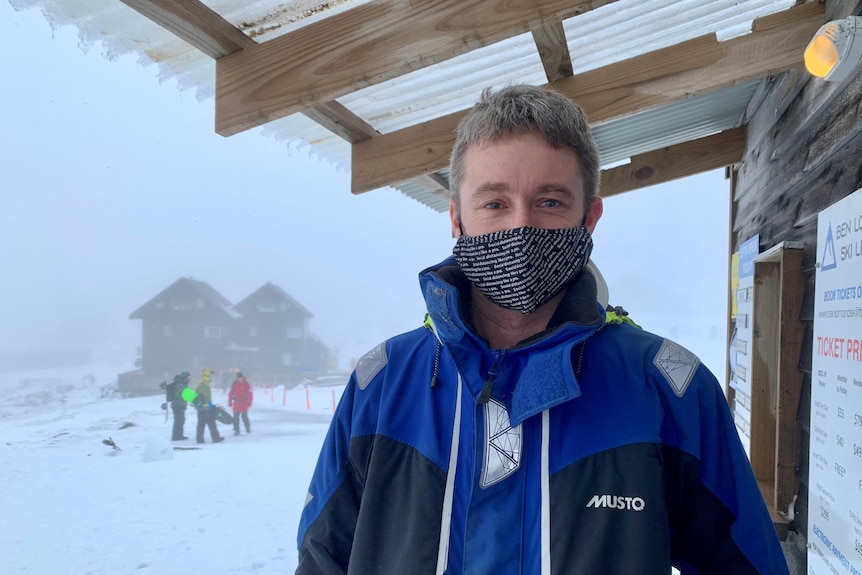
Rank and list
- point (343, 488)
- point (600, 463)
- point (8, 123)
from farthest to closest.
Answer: point (8, 123), point (343, 488), point (600, 463)

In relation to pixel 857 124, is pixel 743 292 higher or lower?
lower

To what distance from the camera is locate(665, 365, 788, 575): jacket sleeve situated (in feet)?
3.13

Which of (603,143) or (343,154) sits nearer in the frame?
(343,154)

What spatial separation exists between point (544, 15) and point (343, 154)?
2.37 metres

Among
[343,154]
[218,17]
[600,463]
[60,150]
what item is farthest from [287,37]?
[60,150]

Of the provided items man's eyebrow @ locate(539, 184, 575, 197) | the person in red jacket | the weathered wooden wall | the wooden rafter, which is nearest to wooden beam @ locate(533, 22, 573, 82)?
the weathered wooden wall

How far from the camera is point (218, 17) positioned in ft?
7.51

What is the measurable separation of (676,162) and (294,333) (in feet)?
111

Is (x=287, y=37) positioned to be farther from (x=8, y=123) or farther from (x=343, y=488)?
(x=8, y=123)

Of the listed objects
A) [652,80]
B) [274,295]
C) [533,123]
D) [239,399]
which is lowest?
[239,399]

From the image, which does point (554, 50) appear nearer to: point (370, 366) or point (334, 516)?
point (370, 366)

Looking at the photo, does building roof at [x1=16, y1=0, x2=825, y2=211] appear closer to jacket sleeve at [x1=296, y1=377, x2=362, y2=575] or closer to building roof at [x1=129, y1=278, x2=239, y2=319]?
jacket sleeve at [x1=296, y1=377, x2=362, y2=575]

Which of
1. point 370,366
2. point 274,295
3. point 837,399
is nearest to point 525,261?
point 370,366

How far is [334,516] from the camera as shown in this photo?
3.66ft
